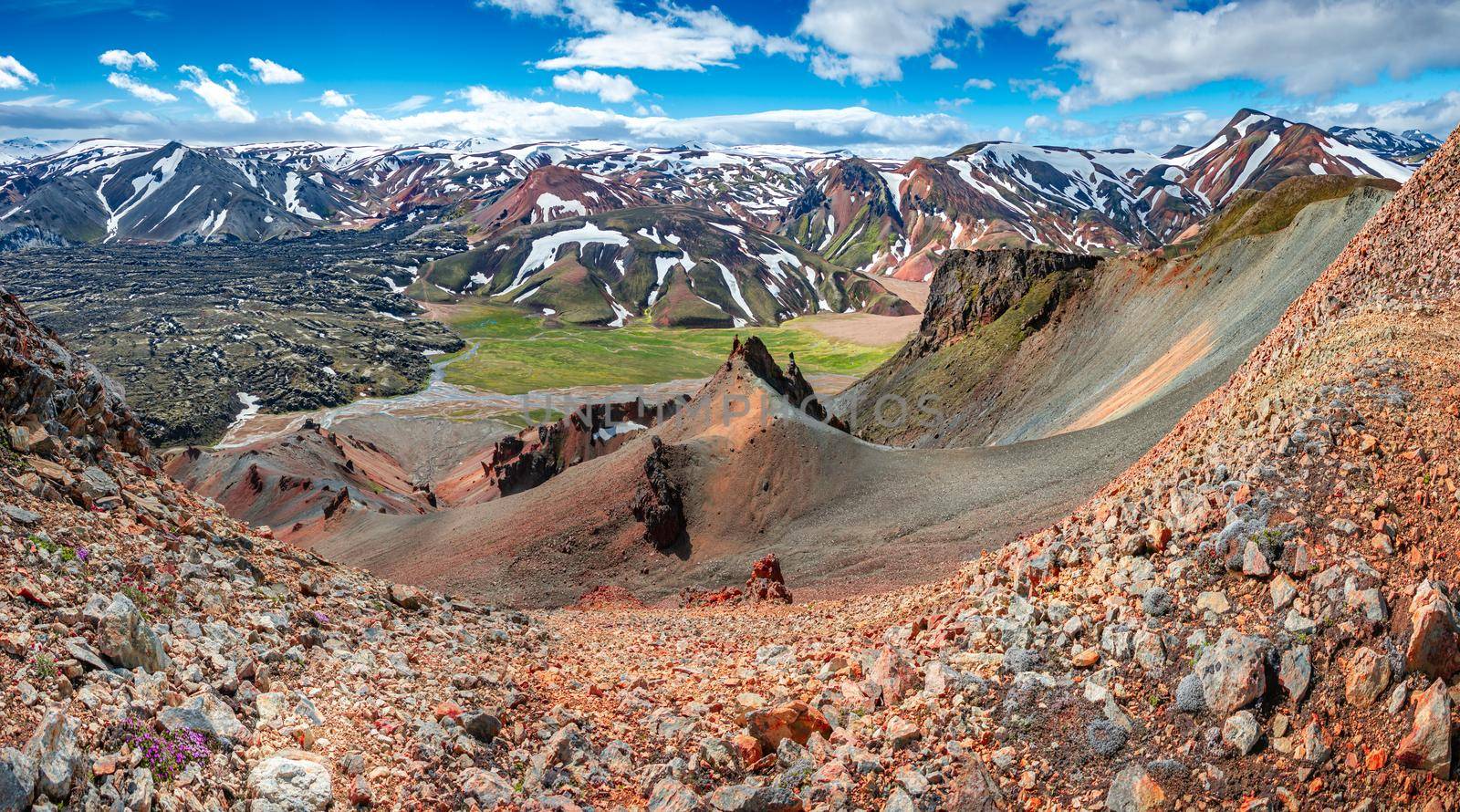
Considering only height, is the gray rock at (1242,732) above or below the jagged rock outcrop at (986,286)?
below

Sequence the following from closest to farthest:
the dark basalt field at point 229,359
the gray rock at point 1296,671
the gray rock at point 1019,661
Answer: the gray rock at point 1296,671
the gray rock at point 1019,661
the dark basalt field at point 229,359

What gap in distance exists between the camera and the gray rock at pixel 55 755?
272 inches

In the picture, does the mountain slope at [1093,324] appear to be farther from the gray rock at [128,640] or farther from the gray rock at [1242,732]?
the gray rock at [128,640]

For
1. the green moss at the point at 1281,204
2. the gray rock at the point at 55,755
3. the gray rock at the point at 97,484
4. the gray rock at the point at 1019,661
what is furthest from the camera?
the green moss at the point at 1281,204

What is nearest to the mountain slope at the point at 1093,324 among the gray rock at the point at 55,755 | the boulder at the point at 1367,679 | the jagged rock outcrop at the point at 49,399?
the boulder at the point at 1367,679

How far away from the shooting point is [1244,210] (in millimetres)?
76625

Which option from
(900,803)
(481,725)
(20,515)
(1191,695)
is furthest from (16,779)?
(1191,695)

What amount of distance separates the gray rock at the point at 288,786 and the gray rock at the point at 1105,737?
8.50 metres

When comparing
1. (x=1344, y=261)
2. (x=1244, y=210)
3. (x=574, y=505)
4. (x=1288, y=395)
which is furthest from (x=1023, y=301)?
(x=1288, y=395)

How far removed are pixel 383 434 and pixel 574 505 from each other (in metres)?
87.9

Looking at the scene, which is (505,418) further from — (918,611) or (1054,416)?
(918,611)

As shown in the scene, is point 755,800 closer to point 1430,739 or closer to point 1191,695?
point 1191,695

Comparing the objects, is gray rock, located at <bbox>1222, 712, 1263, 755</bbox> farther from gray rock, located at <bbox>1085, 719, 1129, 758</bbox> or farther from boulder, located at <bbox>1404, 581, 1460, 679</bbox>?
boulder, located at <bbox>1404, 581, 1460, 679</bbox>

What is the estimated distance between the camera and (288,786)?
844 cm
